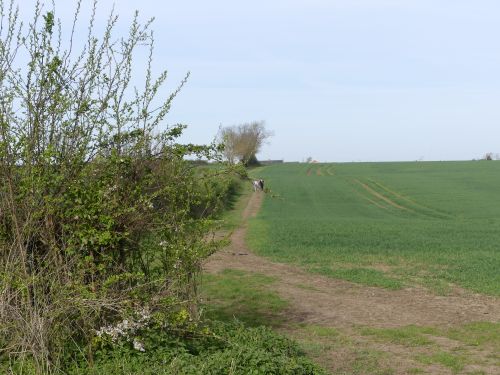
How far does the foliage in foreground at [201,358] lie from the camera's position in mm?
6465

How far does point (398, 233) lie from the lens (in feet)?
89.0

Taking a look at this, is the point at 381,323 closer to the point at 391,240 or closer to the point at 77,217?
the point at 77,217

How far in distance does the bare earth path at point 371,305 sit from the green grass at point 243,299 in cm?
33

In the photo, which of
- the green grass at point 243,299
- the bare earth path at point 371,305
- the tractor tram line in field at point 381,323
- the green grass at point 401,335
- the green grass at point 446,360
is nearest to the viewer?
the green grass at point 446,360

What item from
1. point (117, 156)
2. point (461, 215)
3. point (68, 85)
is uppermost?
point (68, 85)

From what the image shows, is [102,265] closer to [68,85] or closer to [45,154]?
[45,154]

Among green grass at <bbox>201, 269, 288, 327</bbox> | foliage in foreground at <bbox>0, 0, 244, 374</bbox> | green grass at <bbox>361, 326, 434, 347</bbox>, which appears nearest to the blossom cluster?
foliage in foreground at <bbox>0, 0, 244, 374</bbox>

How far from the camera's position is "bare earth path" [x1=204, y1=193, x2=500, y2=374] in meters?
12.1

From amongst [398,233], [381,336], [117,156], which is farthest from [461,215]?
[117,156]

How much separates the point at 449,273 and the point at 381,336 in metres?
7.26

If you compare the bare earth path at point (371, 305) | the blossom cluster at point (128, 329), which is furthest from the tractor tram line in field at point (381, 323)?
the blossom cluster at point (128, 329)

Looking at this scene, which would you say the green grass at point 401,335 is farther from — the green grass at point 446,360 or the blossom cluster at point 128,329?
the blossom cluster at point 128,329

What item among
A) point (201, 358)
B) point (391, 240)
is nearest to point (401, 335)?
point (201, 358)

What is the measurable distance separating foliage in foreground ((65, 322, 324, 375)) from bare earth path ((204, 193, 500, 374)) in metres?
1.99
